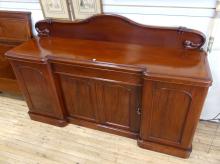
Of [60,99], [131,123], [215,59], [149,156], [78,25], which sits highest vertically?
[78,25]

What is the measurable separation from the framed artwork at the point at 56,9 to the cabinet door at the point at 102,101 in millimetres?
541

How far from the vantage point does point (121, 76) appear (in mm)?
1388

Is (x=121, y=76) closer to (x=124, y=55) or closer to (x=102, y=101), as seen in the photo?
(x=124, y=55)

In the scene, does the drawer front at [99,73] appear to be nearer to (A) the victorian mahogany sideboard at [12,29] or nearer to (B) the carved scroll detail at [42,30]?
(B) the carved scroll detail at [42,30]

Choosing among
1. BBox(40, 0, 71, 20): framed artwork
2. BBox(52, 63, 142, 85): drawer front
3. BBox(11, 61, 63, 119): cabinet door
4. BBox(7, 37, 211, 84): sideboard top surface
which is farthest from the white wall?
BBox(11, 61, 63, 119): cabinet door

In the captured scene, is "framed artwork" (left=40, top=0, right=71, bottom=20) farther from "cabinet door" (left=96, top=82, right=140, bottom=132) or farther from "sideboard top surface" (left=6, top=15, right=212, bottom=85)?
"cabinet door" (left=96, top=82, right=140, bottom=132)

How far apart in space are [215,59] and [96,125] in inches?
44.2

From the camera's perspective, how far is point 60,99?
1.74 meters

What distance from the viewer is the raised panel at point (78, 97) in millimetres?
1580

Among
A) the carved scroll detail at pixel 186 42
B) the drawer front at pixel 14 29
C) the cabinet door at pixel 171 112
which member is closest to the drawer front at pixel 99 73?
the cabinet door at pixel 171 112

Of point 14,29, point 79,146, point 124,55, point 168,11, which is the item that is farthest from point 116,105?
point 14,29

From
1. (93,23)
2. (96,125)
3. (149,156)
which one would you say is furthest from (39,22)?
(149,156)

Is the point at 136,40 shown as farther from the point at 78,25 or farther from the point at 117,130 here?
the point at 117,130

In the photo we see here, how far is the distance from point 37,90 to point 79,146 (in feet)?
1.99
